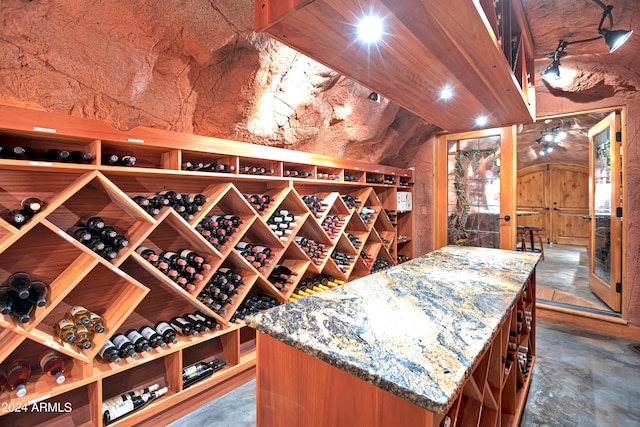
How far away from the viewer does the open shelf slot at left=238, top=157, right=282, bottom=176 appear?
2.43 m

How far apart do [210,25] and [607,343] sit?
4489mm

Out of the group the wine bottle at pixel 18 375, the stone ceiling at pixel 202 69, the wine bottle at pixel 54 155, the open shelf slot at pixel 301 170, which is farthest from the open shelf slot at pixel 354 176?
the wine bottle at pixel 18 375

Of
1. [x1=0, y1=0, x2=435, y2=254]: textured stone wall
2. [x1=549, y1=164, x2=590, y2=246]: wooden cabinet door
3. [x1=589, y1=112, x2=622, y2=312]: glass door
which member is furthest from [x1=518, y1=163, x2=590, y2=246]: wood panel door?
[x1=0, y1=0, x2=435, y2=254]: textured stone wall

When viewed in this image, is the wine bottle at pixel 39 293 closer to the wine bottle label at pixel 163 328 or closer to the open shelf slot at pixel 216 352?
the wine bottle label at pixel 163 328

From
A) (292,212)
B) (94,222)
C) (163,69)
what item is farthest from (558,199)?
(94,222)

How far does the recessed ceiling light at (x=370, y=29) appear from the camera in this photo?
929 mm

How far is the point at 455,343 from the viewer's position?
33.6 inches

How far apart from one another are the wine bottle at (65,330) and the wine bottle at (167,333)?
18.4 inches

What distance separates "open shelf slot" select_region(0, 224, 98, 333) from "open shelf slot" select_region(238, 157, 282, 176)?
1256 mm

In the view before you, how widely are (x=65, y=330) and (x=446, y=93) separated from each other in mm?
2519

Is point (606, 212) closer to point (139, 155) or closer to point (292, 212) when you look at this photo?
point (292, 212)

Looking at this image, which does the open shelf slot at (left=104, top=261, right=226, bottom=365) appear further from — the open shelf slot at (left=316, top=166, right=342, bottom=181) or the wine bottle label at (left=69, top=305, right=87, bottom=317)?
the open shelf slot at (left=316, top=166, right=342, bottom=181)

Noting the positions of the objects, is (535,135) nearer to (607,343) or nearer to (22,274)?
(607,343)

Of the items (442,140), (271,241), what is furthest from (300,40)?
(442,140)
